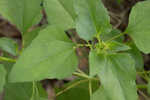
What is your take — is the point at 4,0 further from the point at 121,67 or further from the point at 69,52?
the point at 121,67

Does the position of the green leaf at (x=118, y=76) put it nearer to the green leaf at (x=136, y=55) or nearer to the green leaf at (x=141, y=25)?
the green leaf at (x=141, y=25)

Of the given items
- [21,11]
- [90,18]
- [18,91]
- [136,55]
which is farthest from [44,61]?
[136,55]

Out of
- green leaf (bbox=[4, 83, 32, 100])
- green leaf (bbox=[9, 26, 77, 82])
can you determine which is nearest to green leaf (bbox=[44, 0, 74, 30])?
green leaf (bbox=[9, 26, 77, 82])

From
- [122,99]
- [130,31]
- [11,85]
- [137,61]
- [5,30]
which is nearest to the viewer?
[122,99]

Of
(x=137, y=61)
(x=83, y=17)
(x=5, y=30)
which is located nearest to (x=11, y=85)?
(x=83, y=17)

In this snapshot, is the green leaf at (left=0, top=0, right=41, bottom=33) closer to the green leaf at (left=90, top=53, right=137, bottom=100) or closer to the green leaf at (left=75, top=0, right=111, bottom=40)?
the green leaf at (left=75, top=0, right=111, bottom=40)

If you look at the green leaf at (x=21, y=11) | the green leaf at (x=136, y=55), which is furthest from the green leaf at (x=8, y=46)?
the green leaf at (x=136, y=55)

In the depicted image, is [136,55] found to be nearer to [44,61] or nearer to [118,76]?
[118,76]
